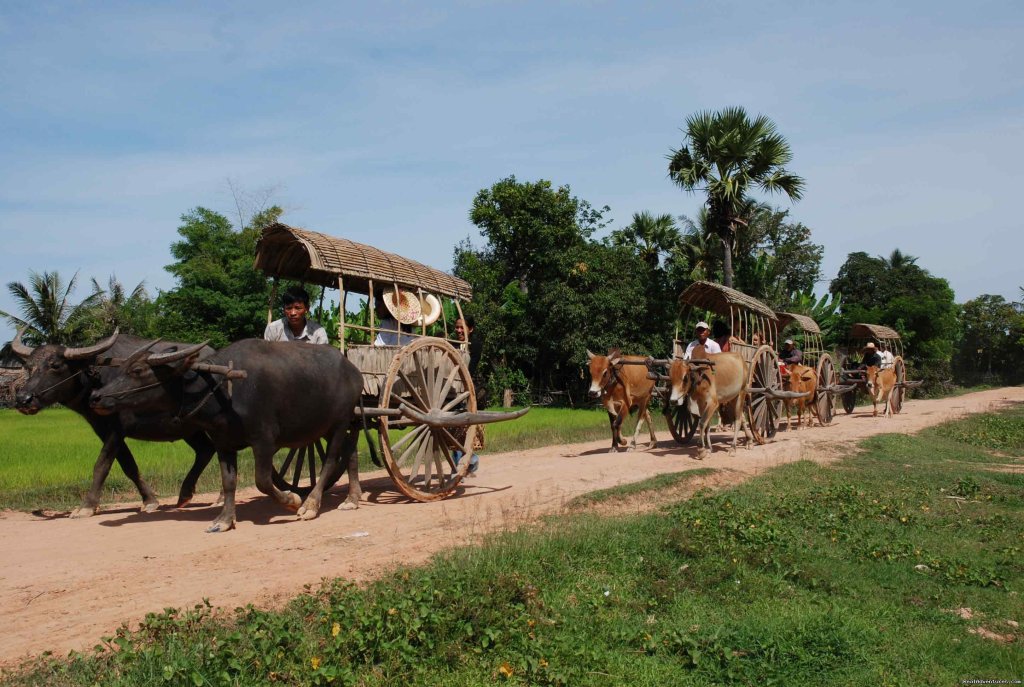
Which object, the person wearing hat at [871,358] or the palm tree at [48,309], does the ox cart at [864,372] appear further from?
the palm tree at [48,309]

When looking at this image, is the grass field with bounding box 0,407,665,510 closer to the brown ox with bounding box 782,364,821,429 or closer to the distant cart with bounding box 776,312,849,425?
the brown ox with bounding box 782,364,821,429

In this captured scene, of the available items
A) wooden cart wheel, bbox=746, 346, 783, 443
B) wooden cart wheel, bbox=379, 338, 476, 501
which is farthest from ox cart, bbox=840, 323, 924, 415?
wooden cart wheel, bbox=379, 338, 476, 501

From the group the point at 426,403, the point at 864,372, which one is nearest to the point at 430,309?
the point at 426,403

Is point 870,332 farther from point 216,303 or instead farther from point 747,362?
point 216,303

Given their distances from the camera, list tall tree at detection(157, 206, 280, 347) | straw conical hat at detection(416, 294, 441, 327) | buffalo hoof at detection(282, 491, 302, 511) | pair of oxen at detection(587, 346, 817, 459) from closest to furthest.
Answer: buffalo hoof at detection(282, 491, 302, 511)
straw conical hat at detection(416, 294, 441, 327)
pair of oxen at detection(587, 346, 817, 459)
tall tree at detection(157, 206, 280, 347)

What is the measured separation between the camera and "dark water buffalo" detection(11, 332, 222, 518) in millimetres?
7902

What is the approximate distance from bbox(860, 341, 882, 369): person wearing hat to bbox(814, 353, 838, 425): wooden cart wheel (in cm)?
297

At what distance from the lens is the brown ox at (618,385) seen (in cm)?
1328

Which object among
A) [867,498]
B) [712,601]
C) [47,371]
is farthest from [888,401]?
[47,371]

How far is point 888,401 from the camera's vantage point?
903 inches

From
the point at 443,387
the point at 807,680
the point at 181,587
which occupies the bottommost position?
the point at 807,680

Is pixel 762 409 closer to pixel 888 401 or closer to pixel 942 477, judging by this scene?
pixel 942 477

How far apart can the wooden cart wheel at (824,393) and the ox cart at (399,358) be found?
12636 mm

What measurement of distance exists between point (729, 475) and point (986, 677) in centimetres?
660
